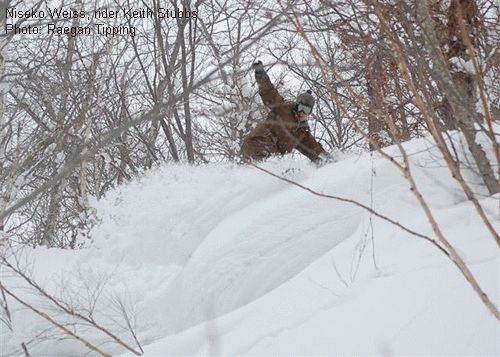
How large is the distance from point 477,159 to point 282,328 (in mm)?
1388

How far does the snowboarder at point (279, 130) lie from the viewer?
6.94m

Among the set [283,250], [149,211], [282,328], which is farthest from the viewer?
[149,211]

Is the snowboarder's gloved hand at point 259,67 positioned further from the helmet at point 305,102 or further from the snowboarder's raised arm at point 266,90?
the helmet at point 305,102

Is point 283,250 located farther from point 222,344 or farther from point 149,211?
point 149,211

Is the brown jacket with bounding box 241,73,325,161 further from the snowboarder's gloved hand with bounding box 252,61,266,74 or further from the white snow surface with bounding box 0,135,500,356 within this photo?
the white snow surface with bounding box 0,135,500,356

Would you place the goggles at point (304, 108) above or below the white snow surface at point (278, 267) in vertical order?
above

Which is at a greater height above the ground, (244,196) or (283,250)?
(244,196)

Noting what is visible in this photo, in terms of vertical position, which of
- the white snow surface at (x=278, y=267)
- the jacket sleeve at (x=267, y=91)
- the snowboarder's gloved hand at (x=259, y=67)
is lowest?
the white snow surface at (x=278, y=267)

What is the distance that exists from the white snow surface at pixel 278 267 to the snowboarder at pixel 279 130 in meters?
0.29

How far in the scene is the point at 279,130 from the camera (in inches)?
287

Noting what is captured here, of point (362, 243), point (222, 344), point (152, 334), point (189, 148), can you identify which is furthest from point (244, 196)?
point (189, 148)

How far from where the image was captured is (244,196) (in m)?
6.36

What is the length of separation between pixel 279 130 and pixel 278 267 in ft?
9.50

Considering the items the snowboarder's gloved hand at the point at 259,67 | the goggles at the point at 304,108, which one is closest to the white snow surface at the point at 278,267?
the goggles at the point at 304,108
